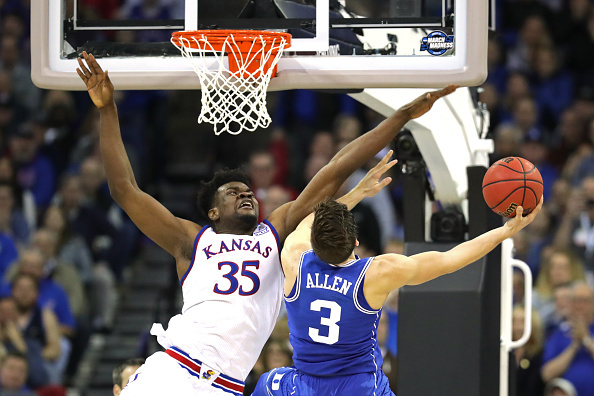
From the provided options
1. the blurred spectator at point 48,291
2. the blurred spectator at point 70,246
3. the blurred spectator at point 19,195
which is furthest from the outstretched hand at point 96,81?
the blurred spectator at point 19,195

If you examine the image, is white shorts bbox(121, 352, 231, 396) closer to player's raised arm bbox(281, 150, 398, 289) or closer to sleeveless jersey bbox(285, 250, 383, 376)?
sleeveless jersey bbox(285, 250, 383, 376)

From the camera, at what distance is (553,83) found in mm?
12281

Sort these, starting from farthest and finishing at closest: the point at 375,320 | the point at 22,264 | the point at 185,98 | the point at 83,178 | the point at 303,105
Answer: the point at 185,98, the point at 303,105, the point at 83,178, the point at 22,264, the point at 375,320

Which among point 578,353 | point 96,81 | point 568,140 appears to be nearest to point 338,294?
point 96,81

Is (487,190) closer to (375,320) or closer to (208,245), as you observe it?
(375,320)

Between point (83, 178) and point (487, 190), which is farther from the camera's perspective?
point (83, 178)

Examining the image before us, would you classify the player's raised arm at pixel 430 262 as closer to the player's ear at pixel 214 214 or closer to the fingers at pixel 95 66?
the player's ear at pixel 214 214

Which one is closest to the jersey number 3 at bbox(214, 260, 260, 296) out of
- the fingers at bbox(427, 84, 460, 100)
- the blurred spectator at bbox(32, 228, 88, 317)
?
the fingers at bbox(427, 84, 460, 100)

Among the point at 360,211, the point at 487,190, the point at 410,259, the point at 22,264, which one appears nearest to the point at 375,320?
the point at 410,259

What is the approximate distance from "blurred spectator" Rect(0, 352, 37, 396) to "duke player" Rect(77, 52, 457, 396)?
14.6ft

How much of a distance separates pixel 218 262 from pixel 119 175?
→ 0.75 m

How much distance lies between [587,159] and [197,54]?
5.97m

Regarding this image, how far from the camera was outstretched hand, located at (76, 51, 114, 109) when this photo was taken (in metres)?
5.82

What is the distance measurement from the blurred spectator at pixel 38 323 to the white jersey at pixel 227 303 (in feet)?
16.6
